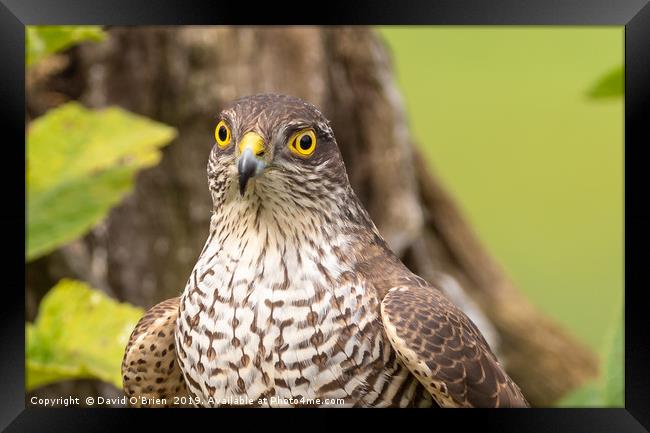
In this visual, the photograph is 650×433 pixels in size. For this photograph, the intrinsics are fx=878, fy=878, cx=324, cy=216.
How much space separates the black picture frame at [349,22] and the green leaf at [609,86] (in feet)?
0.74

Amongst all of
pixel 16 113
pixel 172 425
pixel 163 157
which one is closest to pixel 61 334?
pixel 172 425

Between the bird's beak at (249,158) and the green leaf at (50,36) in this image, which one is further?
the green leaf at (50,36)

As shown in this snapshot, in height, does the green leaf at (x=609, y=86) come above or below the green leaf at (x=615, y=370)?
above

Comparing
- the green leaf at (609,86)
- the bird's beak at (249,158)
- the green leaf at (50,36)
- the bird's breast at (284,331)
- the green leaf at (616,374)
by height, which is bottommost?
the green leaf at (616,374)

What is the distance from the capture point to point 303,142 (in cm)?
223

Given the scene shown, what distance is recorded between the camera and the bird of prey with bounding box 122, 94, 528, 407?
2.21 metres

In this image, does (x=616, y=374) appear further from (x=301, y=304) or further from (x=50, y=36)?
(x=50, y=36)

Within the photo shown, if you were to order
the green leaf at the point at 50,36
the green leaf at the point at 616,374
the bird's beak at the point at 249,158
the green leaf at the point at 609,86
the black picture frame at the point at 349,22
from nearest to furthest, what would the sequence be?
the bird's beak at the point at 249,158
the black picture frame at the point at 349,22
the green leaf at the point at 616,374
the green leaf at the point at 50,36
the green leaf at the point at 609,86

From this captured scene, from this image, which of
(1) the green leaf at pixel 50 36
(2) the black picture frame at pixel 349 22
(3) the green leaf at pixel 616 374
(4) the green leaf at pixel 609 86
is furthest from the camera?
(4) the green leaf at pixel 609 86

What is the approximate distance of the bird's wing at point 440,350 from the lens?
2.21 metres

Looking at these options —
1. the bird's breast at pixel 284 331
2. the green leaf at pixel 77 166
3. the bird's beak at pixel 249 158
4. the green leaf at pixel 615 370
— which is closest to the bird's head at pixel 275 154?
the bird's beak at pixel 249 158

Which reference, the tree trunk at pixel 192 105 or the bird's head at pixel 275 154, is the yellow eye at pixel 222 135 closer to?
the bird's head at pixel 275 154

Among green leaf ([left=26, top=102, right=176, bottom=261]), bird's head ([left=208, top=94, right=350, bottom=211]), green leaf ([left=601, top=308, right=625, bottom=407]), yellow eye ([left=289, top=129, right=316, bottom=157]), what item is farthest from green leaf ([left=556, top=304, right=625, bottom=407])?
green leaf ([left=26, top=102, right=176, bottom=261])

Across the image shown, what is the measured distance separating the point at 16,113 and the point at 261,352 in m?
1.07
